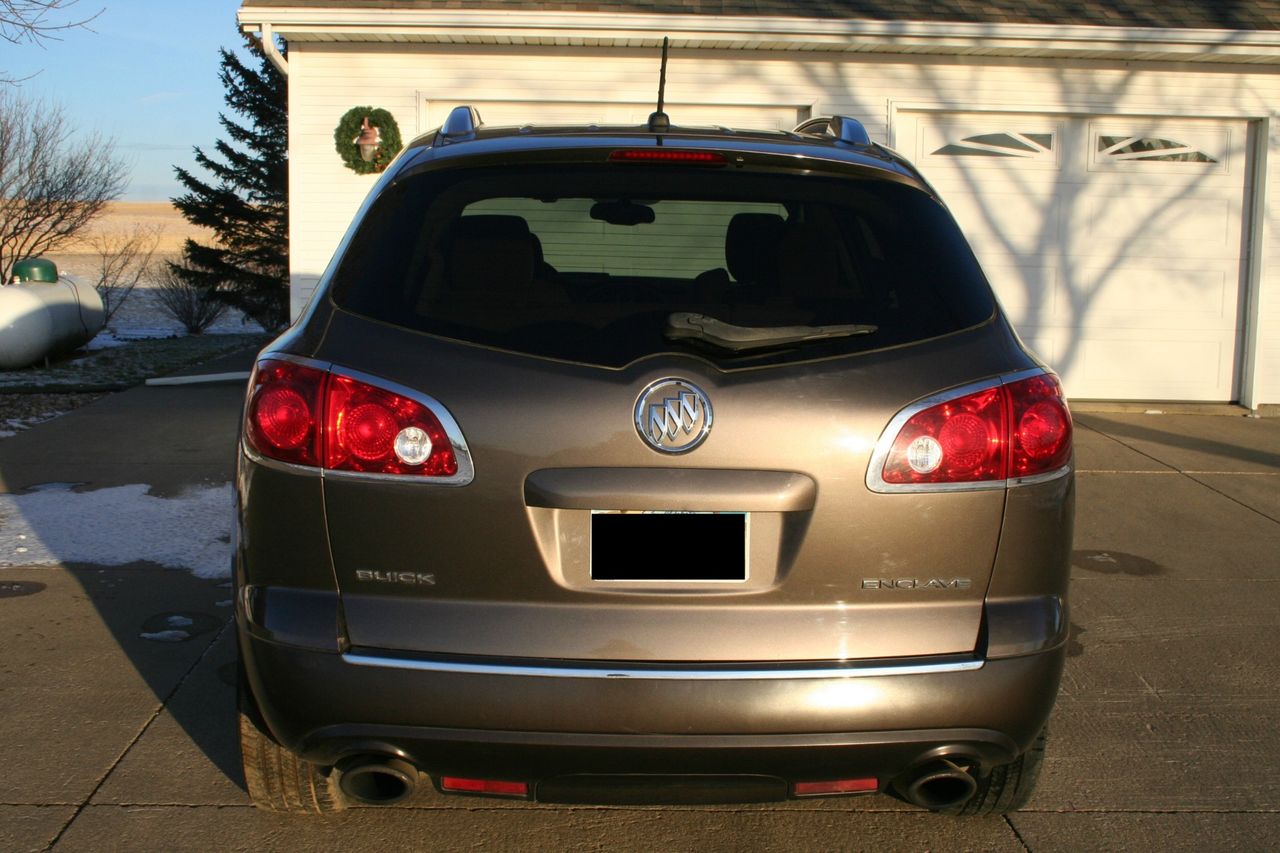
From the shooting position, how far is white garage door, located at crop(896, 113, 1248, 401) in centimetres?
991

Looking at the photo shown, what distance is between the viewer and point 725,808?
11.0 ft

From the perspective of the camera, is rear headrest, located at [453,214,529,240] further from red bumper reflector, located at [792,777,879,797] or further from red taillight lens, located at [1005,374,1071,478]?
red bumper reflector, located at [792,777,879,797]

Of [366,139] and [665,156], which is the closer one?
[665,156]

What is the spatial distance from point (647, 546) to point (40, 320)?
35.7ft

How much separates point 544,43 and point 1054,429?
764 centimetres

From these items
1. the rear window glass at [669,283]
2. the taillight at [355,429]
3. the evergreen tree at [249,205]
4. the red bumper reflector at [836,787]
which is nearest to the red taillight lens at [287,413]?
the taillight at [355,429]

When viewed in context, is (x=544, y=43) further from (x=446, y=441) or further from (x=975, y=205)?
(x=446, y=441)

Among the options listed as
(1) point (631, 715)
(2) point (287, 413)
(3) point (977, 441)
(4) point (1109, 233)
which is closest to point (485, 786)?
(1) point (631, 715)

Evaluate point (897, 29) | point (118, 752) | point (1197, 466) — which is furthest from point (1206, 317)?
point (118, 752)

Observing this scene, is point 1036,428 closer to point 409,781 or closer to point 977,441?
point 977,441

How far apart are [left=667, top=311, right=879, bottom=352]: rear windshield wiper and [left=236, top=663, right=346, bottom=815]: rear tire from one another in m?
1.37

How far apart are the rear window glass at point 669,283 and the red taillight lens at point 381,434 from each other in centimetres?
19

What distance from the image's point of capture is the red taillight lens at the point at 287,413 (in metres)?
2.53

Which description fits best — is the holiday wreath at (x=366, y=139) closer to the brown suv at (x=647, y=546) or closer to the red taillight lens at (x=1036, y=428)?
the brown suv at (x=647, y=546)
